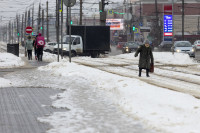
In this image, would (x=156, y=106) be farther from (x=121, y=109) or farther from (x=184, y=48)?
(x=184, y=48)

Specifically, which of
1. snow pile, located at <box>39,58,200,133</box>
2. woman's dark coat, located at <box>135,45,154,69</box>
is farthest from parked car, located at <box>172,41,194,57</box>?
snow pile, located at <box>39,58,200,133</box>

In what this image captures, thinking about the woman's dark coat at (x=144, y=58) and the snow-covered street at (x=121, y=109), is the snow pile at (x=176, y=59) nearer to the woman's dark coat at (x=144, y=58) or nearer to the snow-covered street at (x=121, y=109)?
the woman's dark coat at (x=144, y=58)

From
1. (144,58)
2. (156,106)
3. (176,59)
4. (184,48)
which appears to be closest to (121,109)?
(156,106)

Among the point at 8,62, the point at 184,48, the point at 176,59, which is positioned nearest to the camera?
the point at 8,62

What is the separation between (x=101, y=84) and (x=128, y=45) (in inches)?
1498

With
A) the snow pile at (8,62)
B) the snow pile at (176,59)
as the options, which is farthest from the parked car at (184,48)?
the snow pile at (8,62)

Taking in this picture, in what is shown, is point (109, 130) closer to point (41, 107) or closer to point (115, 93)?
point (41, 107)

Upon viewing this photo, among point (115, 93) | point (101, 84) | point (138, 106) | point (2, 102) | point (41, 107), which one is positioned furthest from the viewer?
point (101, 84)

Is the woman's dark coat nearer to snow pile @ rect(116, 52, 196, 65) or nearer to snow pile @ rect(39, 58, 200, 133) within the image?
snow pile @ rect(39, 58, 200, 133)

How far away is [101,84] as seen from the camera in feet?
48.1

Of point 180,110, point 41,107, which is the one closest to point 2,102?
point 41,107

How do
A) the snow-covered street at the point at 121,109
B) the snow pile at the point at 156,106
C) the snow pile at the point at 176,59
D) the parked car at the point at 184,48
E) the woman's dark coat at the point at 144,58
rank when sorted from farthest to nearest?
the parked car at the point at 184,48 → the snow pile at the point at 176,59 → the woman's dark coat at the point at 144,58 → the snow-covered street at the point at 121,109 → the snow pile at the point at 156,106

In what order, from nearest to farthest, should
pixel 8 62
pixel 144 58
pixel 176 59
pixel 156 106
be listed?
pixel 156 106, pixel 144 58, pixel 8 62, pixel 176 59

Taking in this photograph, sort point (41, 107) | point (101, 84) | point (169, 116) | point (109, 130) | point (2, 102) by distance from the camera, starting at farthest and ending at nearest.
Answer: point (101, 84) < point (2, 102) < point (41, 107) < point (169, 116) < point (109, 130)
